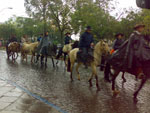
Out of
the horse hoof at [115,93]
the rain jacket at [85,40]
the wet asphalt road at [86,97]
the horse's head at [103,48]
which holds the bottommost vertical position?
the wet asphalt road at [86,97]

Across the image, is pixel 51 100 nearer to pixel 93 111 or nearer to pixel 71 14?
pixel 93 111

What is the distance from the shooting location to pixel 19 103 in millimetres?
6445

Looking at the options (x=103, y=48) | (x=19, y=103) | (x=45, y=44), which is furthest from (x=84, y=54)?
(x=45, y=44)

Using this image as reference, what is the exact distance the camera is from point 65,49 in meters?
16.0

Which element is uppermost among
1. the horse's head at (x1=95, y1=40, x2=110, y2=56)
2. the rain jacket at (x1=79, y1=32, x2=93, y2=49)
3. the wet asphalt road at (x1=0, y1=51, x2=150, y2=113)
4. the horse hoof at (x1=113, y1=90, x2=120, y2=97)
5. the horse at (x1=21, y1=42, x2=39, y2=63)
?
the rain jacket at (x1=79, y1=32, x2=93, y2=49)

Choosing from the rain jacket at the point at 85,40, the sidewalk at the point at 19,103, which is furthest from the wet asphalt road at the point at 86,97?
the rain jacket at the point at 85,40

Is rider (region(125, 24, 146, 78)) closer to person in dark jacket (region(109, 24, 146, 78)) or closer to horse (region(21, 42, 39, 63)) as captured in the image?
person in dark jacket (region(109, 24, 146, 78))

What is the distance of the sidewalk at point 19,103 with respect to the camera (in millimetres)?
5859

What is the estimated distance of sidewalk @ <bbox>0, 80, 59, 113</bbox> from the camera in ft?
19.2

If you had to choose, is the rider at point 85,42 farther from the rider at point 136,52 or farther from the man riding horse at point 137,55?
the rider at point 136,52

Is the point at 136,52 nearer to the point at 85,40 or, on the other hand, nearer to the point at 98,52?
the point at 98,52

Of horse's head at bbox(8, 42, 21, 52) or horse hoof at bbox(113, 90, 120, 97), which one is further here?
horse's head at bbox(8, 42, 21, 52)

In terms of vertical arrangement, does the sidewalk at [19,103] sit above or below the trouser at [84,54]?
below

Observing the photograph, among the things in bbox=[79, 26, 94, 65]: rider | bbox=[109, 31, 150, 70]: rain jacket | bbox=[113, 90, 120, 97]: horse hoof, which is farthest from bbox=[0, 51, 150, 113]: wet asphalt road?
bbox=[79, 26, 94, 65]: rider
